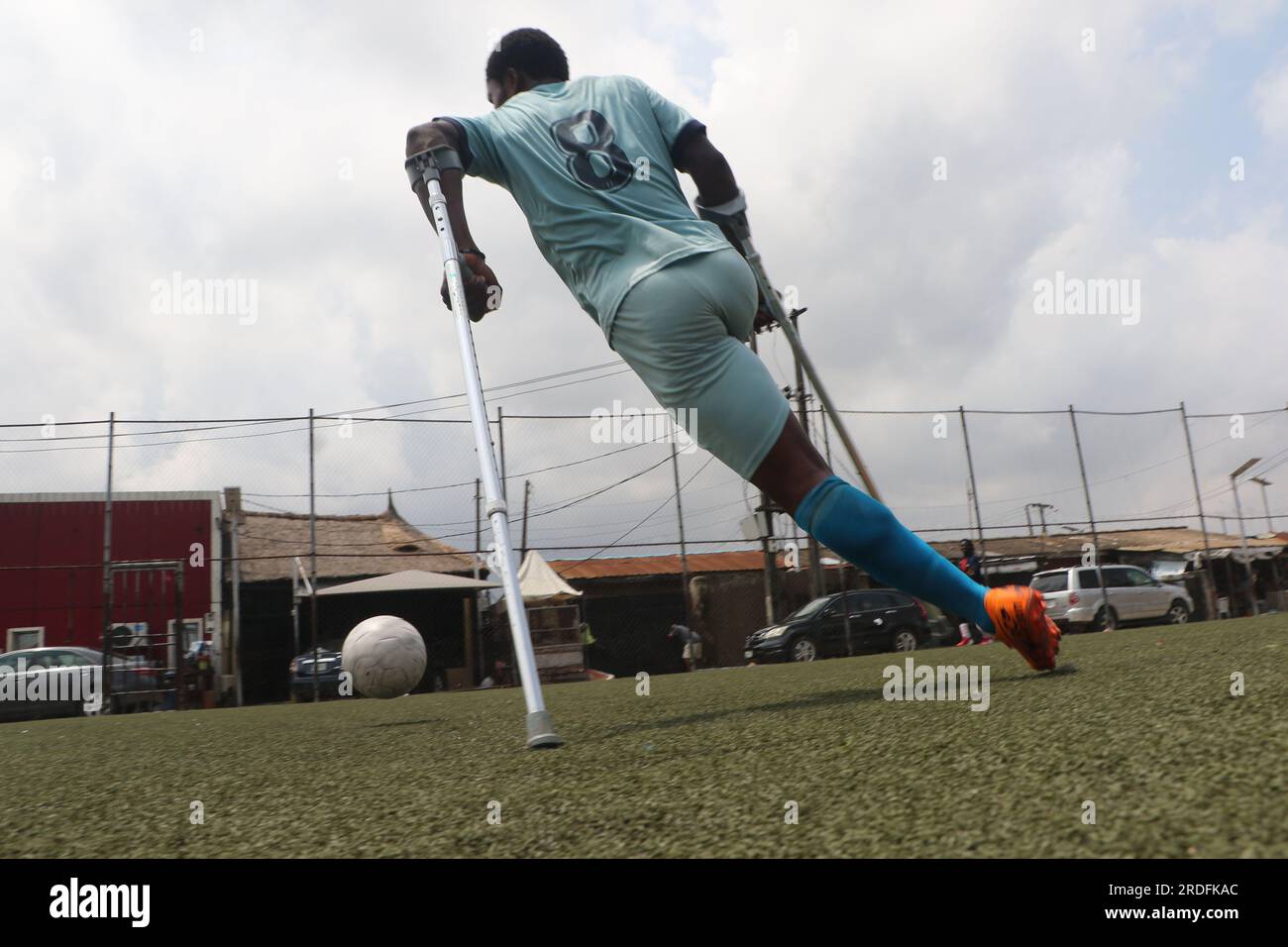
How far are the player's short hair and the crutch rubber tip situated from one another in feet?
6.66

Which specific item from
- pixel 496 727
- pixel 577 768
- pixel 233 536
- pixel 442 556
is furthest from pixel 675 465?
pixel 577 768

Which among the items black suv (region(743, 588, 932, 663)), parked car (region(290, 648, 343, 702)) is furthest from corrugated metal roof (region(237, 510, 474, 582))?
black suv (region(743, 588, 932, 663))

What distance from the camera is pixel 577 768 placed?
1.66m

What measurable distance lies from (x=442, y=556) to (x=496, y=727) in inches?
754

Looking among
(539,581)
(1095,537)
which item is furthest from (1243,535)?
(539,581)

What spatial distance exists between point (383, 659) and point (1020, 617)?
448 centimetres

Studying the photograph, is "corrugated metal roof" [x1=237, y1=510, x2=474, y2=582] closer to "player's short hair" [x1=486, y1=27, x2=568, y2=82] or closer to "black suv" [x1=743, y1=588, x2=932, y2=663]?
"black suv" [x1=743, y1=588, x2=932, y2=663]

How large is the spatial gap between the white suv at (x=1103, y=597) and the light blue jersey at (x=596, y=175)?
16010 mm

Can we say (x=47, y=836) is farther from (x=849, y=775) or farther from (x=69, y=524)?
(x=69, y=524)

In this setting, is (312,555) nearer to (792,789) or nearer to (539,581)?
(539,581)

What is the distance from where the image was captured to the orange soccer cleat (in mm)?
2422

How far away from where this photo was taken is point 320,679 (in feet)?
45.8

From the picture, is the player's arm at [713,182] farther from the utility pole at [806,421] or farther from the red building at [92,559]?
the red building at [92,559]
